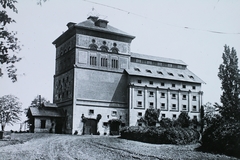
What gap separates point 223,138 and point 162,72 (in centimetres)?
3806

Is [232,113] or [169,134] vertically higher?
[232,113]

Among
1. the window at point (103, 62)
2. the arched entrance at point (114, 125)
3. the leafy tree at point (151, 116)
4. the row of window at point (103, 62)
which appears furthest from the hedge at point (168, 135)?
the window at point (103, 62)

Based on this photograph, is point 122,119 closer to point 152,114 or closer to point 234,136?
point 152,114

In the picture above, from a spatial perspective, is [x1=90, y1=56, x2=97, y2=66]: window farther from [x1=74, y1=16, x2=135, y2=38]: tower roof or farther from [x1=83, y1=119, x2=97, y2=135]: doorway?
[x1=83, y1=119, x2=97, y2=135]: doorway

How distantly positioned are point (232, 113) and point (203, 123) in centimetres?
3021

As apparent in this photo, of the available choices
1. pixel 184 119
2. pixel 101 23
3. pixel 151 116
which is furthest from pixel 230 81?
pixel 101 23

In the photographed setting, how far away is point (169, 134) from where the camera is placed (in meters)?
26.1

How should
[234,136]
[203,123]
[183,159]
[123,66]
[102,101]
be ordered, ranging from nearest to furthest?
[183,159]
[234,136]
[102,101]
[123,66]
[203,123]

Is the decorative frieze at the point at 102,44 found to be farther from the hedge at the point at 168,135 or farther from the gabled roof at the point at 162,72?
the hedge at the point at 168,135

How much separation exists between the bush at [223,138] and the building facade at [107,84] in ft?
92.6

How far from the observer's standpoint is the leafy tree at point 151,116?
51.2 metres

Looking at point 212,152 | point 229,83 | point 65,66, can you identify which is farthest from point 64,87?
point 212,152

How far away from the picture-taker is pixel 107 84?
49.9m

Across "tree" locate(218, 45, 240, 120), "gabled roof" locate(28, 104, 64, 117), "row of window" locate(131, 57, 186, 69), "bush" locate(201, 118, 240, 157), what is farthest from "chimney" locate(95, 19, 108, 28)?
"bush" locate(201, 118, 240, 157)
